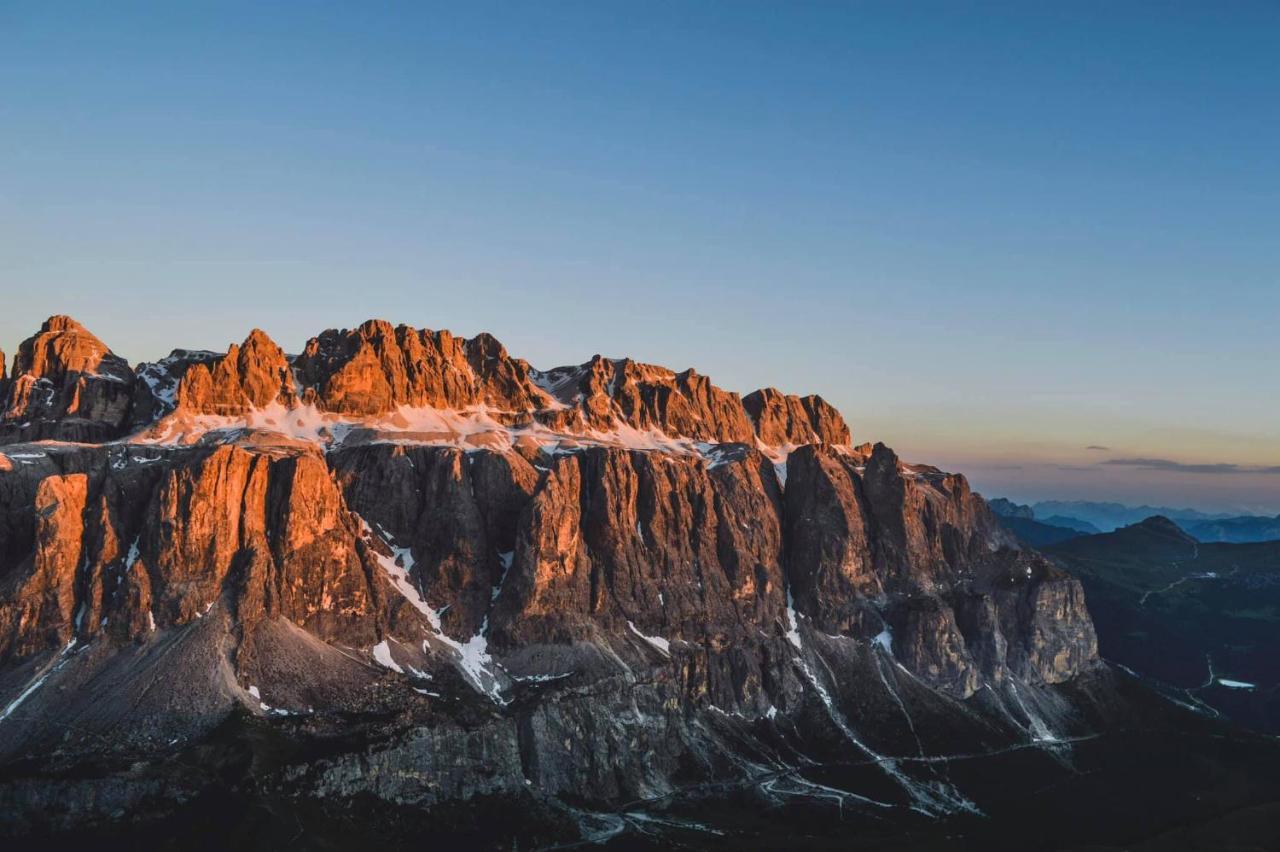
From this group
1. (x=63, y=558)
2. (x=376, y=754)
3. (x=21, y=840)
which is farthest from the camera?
(x=63, y=558)

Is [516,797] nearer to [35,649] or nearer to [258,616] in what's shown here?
[258,616]

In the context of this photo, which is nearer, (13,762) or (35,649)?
(13,762)

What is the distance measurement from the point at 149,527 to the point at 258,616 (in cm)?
2755

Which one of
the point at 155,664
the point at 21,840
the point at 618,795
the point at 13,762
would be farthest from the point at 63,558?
the point at 618,795

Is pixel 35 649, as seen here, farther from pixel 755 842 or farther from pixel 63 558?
A: pixel 755 842

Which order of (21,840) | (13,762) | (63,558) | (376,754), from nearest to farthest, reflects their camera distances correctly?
(21,840) → (13,762) → (376,754) → (63,558)

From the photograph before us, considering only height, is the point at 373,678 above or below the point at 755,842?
above

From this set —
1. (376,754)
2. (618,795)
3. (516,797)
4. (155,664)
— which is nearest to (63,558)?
(155,664)

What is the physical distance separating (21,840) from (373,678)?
2439 inches

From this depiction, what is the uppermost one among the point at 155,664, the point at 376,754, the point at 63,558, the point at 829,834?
the point at 63,558

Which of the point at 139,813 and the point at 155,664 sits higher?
the point at 155,664

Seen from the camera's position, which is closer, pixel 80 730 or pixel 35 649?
pixel 80 730

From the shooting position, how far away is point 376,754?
168625 mm

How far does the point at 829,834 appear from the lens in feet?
589
